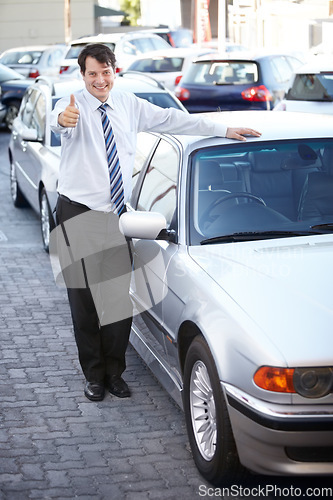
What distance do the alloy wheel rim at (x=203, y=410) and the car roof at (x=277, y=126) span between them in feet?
4.67

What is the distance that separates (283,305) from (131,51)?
Answer: 24.5m

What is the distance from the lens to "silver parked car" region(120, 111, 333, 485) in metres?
3.60

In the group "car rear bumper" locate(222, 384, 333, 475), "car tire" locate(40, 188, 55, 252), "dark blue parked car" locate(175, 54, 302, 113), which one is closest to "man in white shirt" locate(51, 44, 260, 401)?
"car rear bumper" locate(222, 384, 333, 475)

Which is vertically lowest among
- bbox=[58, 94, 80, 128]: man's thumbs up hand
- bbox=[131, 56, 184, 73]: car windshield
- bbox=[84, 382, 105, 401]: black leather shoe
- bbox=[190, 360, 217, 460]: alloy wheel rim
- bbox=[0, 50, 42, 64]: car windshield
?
bbox=[0, 50, 42, 64]: car windshield

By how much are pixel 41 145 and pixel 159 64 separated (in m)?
13.6

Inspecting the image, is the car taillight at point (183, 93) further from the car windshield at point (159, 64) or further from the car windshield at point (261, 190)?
the car windshield at point (261, 190)

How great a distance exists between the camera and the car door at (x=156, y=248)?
16.0 ft

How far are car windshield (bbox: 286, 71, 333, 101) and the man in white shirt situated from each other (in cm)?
902

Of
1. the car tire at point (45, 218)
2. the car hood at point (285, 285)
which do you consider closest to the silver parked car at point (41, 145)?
the car tire at point (45, 218)

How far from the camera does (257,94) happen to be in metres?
16.0

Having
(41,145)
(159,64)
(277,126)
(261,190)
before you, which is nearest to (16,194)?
(41,145)

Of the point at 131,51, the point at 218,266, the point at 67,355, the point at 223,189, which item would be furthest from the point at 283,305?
the point at 131,51

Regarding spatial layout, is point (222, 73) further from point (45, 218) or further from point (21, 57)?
point (21, 57)

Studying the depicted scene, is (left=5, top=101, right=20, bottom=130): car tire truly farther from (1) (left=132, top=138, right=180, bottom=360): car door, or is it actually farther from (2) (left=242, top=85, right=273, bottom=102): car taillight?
(1) (left=132, top=138, right=180, bottom=360): car door
